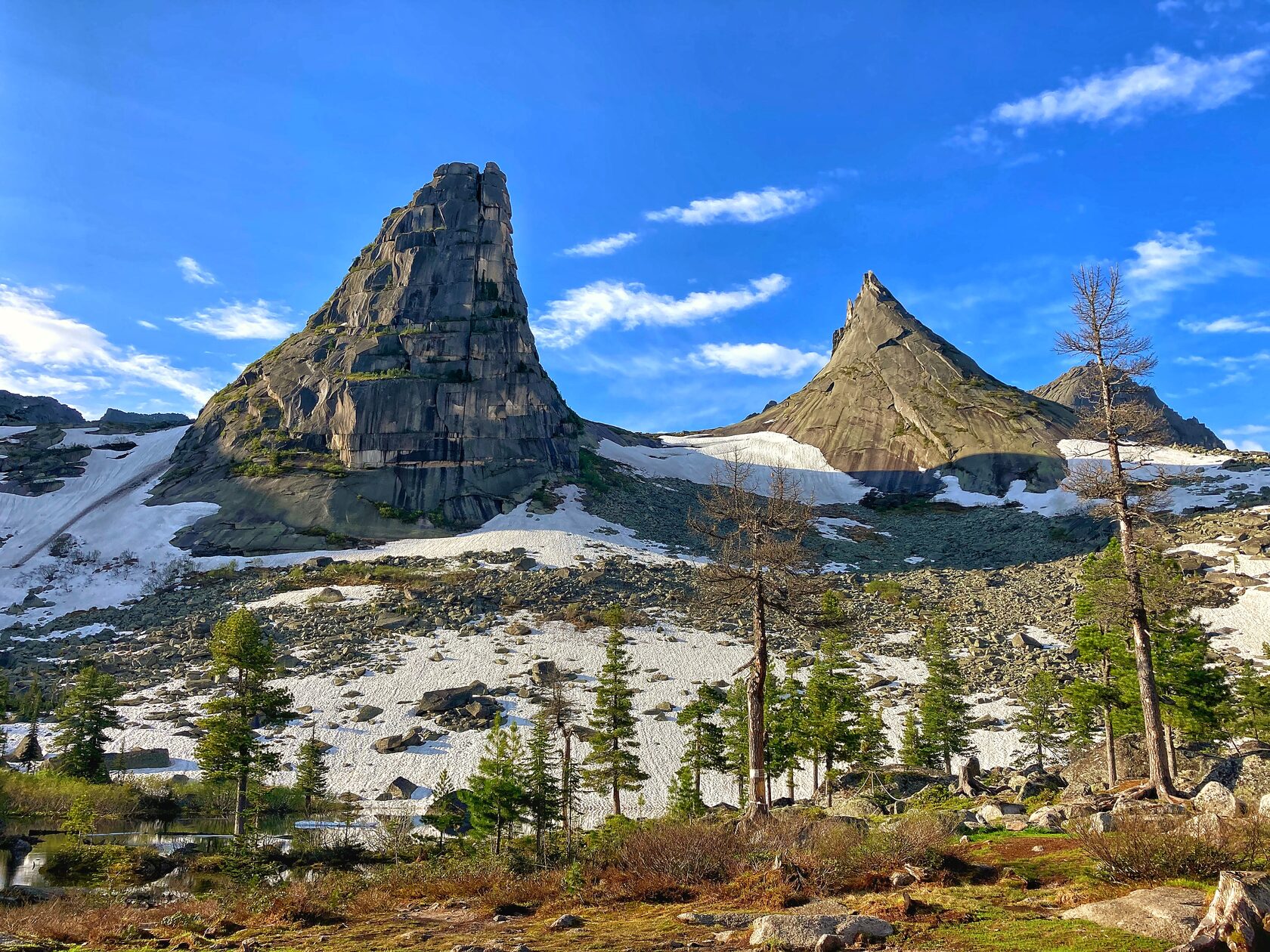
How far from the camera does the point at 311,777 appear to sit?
101ft

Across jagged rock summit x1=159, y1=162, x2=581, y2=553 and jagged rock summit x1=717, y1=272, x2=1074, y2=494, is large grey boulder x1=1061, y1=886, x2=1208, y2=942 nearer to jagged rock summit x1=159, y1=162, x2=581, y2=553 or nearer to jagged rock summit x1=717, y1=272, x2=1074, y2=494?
jagged rock summit x1=159, y1=162, x2=581, y2=553

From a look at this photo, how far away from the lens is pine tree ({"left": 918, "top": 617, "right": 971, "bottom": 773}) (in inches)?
1385

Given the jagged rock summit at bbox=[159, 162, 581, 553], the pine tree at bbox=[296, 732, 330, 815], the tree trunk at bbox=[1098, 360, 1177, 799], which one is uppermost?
the jagged rock summit at bbox=[159, 162, 581, 553]

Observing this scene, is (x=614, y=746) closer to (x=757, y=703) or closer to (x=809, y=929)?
(x=757, y=703)

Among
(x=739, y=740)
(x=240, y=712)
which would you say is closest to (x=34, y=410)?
(x=240, y=712)

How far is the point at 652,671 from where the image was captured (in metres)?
45.1

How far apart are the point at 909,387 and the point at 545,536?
81.6 meters

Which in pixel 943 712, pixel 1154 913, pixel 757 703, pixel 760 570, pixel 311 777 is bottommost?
pixel 311 777

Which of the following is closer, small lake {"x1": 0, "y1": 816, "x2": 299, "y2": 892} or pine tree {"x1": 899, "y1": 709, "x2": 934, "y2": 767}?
small lake {"x1": 0, "y1": 816, "x2": 299, "y2": 892}

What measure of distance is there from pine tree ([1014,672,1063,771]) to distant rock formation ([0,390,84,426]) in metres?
144

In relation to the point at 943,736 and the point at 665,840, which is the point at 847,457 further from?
the point at 665,840

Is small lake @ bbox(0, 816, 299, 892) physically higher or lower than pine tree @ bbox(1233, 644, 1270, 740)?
lower

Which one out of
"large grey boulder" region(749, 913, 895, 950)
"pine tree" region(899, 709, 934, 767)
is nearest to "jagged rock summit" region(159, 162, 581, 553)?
"pine tree" region(899, 709, 934, 767)

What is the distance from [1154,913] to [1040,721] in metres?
31.9
